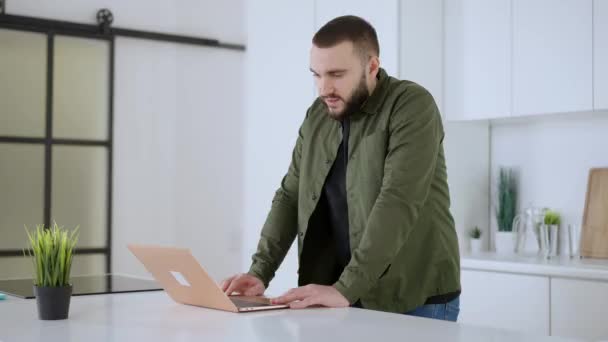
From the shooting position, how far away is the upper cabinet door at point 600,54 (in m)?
3.53

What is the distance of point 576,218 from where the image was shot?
394 centimetres

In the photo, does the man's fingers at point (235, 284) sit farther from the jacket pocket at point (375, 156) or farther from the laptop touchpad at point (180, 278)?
the jacket pocket at point (375, 156)

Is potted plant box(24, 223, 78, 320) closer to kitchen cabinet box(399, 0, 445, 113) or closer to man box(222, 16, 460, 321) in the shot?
man box(222, 16, 460, 321)

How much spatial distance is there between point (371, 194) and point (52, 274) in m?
0.90

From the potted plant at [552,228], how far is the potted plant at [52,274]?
8.67 feet

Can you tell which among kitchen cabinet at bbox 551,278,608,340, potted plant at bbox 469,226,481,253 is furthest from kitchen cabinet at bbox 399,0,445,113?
kitchen cabinet at bbox 551,278,608,340

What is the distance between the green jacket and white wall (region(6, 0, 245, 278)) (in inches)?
114

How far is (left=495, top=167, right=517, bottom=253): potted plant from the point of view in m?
4.04

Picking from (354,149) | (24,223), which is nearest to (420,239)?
(354,149)

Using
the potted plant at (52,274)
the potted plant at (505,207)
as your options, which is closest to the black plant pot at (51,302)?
the potted plant at (52,274)

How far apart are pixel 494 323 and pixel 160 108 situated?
269cm

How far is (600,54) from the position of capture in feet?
11.7

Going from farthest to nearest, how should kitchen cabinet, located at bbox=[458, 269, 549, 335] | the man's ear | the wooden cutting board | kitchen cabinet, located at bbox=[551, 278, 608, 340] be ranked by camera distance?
the wooden cutting board, kitchen cabinet, located at bbox=[458, 269, 549, 335], kitchen cabinet, located at bbox=[551, 278, 608, 340], the man's ear

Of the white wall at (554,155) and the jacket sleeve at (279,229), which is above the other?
the white wall at (554,155)
